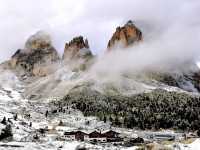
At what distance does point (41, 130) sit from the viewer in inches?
7815

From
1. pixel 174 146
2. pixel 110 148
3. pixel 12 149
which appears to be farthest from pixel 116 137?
pixel 174 146

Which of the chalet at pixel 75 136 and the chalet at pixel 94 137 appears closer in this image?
the chalet at pixel 94 137

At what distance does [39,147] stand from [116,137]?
53.5m

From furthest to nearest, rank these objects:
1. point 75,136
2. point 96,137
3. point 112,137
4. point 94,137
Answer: point 112,137
point 96,137
point 94,137
point 75,136

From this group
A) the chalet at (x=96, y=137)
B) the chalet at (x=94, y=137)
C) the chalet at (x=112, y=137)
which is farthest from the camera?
the chalet at (x=112, y=137)

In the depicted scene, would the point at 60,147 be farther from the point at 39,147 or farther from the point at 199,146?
the point at 199,146

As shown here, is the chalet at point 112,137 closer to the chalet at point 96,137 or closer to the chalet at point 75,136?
the chalet at point 96,137

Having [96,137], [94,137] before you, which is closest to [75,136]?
[94,137]

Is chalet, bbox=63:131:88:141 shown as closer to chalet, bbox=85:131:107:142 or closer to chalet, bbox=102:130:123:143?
chalet, bbox=85:131:107:142

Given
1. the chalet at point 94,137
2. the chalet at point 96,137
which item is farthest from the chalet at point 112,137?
the chalet at point 96,137

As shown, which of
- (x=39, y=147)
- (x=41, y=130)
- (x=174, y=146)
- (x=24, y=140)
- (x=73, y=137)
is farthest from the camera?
(x=41, y=130)

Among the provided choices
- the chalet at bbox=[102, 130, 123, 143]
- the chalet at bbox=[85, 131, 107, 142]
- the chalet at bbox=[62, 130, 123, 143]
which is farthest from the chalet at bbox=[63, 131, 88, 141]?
the chalet at bbox=[102, 130, 123, 143]

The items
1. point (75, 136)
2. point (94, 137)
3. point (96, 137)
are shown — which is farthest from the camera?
point (96, 137)

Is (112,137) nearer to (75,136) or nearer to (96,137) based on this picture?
(96,137)
